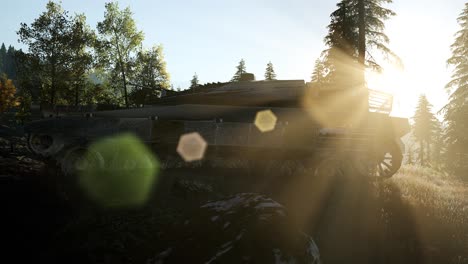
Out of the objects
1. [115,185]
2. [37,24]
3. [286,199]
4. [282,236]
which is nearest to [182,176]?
[115,185]

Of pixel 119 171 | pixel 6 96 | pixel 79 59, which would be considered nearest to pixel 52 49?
pixel 79 59

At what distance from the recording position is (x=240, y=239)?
12.1ft

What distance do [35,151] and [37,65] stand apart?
734 inches

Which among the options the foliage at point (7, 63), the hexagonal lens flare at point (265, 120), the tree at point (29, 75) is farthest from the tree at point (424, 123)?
the foliage at point (7, 63)

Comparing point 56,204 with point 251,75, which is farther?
point 251,75

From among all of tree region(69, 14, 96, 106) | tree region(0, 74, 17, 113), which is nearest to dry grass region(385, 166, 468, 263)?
tree region(69, 14, 96, 106)

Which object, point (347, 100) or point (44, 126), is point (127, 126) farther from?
point (347, 100)

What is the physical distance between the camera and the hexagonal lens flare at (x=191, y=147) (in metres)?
7.57

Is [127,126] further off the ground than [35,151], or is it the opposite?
[127,126]

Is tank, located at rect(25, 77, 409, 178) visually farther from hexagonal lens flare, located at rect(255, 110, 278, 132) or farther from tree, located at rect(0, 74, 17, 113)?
tree, located at rect(0, 74, 17, 113)

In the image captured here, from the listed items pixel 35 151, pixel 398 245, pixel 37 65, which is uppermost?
pixel 37 65

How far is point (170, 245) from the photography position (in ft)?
12.6

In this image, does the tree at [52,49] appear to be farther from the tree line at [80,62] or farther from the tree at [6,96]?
the tree at [6,96]

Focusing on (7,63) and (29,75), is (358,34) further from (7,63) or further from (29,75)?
(7,63)
